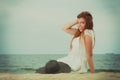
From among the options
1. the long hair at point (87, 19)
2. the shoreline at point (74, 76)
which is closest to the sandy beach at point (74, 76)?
the shoreline at point (74, 76)

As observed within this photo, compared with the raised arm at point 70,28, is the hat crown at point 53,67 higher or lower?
lower

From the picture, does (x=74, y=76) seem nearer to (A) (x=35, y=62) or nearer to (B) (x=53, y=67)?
(B) (x=53, y=67)

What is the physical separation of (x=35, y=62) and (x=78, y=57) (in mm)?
392

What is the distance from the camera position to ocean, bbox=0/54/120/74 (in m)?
4.48

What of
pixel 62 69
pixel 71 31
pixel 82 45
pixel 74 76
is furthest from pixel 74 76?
pixel 71 31

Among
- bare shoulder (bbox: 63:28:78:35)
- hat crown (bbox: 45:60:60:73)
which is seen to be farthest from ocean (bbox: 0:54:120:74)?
bare shoulder (bbox: 63:28:78:35)

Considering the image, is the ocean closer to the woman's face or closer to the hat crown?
the hat crown

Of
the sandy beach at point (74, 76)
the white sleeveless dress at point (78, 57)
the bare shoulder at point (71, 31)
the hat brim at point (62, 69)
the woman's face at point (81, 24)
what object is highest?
the woman's face at point (81, 24)

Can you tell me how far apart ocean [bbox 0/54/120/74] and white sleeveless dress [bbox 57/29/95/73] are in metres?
0.07

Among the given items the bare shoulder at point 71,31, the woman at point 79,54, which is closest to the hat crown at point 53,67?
the woman at point 79,54

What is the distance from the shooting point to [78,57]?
451 centimetres

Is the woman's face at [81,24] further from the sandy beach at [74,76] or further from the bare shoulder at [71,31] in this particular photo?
the sandy beach at [74,76]

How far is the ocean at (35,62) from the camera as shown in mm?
4477

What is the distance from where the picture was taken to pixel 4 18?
15.2 feet
